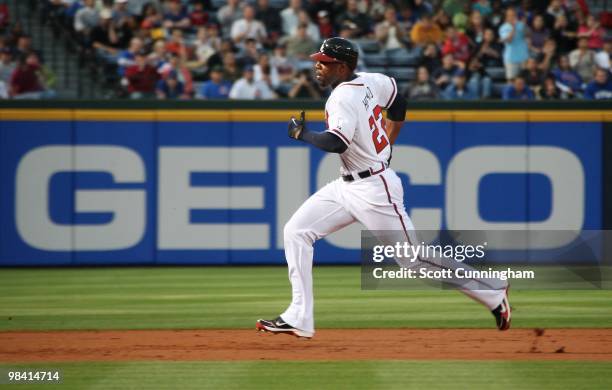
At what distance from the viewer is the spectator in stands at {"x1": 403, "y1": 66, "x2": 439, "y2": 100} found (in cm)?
1534

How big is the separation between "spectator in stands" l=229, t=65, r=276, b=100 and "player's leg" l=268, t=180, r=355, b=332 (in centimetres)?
721

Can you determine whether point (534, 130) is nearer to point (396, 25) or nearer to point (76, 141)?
point (396, 25)

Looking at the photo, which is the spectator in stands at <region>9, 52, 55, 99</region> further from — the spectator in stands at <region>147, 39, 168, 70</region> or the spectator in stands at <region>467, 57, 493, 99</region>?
the spectator in stands at <region>467, 57, 493, 99</region>

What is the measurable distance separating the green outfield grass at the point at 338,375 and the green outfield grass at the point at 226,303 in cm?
194

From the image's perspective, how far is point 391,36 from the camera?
1686 cm

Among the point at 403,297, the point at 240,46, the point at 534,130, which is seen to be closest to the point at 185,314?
the point at 403,297

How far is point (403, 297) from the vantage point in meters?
11.6

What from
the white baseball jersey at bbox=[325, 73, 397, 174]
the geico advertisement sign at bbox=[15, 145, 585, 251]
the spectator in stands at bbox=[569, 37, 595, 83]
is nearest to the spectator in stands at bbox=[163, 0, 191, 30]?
the geico advertisement sign at bbox=[15, 145, 585, 251]

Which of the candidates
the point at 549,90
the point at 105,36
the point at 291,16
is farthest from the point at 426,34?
the point at 105,36

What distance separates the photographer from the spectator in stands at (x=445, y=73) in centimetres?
1574

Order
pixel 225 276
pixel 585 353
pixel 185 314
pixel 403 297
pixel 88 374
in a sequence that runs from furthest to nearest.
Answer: pixel 225 276 → pixel 403 297 → pixel 185 314 → pixel 585 353 → pixel 88 374

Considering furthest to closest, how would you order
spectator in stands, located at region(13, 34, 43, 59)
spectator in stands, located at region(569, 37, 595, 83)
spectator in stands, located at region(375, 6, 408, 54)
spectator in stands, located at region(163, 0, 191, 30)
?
spectator in stands, located at region(163, 0, 191, 30) → spectator in stands, located at region(375, 6, 408, 54) → spectator in stands, located at region(569, 37, 595, 83) → spectator in stands, located at region(13, 34, 43, 59)

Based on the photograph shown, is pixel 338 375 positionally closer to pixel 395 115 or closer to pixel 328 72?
pixel 328 72

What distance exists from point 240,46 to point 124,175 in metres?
3.20
